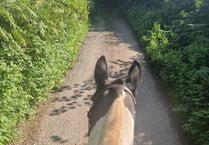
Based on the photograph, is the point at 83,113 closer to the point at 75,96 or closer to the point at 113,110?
the point at 75,96

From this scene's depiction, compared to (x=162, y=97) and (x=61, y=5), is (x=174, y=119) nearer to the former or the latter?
(x=162, y=97)

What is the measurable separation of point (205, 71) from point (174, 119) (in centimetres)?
144

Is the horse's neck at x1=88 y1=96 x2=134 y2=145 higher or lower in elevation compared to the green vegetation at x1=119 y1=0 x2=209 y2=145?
higher

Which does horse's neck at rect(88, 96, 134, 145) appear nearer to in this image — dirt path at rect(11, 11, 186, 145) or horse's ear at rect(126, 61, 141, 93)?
horse's ear at rect(126, 61, 141, 93)

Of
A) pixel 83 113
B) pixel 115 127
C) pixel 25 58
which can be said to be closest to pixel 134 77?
pixel 115 127

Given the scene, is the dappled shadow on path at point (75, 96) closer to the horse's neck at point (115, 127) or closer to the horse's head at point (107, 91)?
the horse's head at point (107, 91)

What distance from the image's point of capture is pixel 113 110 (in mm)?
2193

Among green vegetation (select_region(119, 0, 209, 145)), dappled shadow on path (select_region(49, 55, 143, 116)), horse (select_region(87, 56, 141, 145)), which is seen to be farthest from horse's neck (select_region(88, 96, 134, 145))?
dappled shadow on path (select_region(49, 55, 143, 116))

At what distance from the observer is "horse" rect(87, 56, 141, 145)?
197 centimetres

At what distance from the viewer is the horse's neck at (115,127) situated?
1.92 m

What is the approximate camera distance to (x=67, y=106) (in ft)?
26.4

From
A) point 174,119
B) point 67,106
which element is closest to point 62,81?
point 67,106

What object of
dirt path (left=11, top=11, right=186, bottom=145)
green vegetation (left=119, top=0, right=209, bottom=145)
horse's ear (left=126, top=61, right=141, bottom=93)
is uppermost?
horse's ear (left=126, top=61, right=141, bottom=93)

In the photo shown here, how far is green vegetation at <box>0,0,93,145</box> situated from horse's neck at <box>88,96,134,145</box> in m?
3.56
